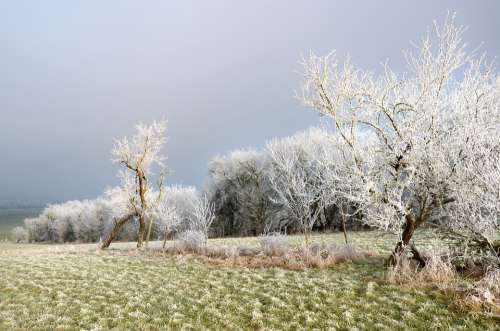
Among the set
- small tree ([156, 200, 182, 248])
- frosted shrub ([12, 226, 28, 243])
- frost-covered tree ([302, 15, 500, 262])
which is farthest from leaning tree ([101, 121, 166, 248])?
frosted shrub ([12, 226, 28, 243])

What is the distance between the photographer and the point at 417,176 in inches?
515

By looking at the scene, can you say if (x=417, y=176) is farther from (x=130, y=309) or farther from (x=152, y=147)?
(x=152, y=147)

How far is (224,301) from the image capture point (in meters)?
11.7

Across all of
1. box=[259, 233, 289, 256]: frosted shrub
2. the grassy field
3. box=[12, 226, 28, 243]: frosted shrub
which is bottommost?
the grassy field

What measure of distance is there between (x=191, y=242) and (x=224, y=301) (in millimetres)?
12028

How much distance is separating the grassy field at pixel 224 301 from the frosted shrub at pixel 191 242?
18.0 ft

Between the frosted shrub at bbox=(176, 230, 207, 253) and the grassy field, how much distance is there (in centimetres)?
549

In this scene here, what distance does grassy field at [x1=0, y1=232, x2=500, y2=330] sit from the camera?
9578 mm

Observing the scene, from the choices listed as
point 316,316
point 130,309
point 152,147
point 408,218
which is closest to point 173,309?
point 130,309

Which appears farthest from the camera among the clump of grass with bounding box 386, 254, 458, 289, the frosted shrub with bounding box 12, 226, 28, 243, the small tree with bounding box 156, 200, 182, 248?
the frosted shrub with bounding box 12, 226, 28, 243

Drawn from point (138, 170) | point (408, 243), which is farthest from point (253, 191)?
point (408, 243)

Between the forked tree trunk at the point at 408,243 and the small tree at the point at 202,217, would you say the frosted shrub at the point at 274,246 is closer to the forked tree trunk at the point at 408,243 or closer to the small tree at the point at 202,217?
the small tree at the point at 202,217

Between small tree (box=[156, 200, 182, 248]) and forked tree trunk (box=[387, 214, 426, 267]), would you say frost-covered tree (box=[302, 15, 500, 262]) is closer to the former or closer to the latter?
forked tree trunk (box=[387, 214, 426, 267])

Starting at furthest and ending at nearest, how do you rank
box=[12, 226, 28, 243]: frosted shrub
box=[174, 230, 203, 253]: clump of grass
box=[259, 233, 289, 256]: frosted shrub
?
box=[12, 226, 28, 243]: frosted shrub, box=[174, 230, 203, 253]: clump of grass, box=[259, 233, 289, 256]: frosted shrub
